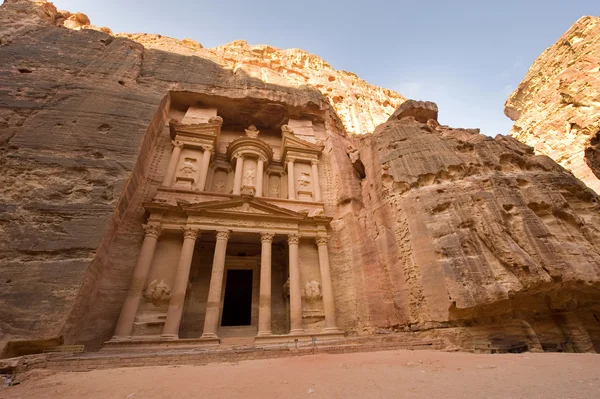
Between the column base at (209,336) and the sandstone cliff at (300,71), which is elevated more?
the sandstone cliff at (300,71)

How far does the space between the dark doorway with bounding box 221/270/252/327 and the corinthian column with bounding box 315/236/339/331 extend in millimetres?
3852

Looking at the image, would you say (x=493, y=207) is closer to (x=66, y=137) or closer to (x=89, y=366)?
(x=89, y=366)

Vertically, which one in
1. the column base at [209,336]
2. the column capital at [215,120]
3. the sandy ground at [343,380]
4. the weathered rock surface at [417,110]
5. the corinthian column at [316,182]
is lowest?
the sandy ground at [343,380]

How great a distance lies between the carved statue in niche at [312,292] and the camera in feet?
35.1

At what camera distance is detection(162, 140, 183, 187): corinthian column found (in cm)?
1263

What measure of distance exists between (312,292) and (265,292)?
1971mm

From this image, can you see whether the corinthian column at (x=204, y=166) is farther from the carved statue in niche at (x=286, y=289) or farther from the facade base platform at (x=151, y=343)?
the facade base platform at (x=151, y=343)

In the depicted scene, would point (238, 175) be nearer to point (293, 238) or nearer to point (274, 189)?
point (274, 189)

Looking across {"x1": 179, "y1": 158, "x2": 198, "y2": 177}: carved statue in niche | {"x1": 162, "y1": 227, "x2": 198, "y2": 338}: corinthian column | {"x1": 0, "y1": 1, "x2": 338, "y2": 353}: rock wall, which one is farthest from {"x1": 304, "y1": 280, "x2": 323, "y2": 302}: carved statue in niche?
{"x1": 179, "y1": 158, "x2": 198, "y2": 177}: carved statue in niche

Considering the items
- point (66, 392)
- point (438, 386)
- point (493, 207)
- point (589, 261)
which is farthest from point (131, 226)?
point (589, 261)

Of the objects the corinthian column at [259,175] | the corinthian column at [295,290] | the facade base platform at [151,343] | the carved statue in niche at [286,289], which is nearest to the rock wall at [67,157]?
the facade base platform at [151,343]

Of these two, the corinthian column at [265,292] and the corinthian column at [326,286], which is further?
the corinthian column at [326,286]

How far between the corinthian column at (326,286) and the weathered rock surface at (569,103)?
17043 mm

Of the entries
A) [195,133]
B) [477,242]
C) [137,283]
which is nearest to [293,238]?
[137,283]
